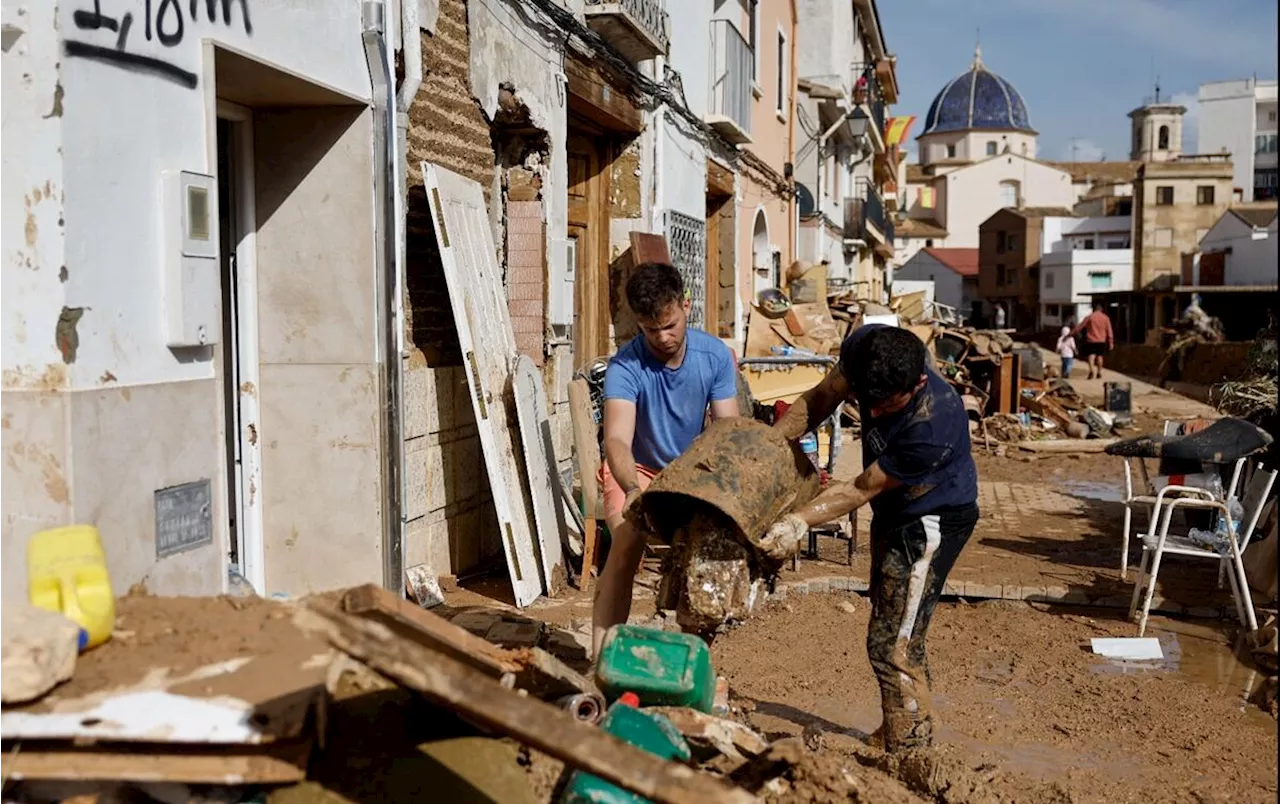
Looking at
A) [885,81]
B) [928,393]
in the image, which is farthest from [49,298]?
[885,81]

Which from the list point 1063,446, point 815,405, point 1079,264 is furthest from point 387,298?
point 1079,264

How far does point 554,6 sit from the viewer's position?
8.41 metres

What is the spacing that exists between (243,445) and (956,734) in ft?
11.5

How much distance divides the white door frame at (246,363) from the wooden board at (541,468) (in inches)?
63.6

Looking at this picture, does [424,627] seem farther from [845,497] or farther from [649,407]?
[649,407]

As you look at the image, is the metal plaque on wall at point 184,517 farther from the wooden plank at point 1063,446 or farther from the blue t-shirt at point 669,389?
the wooden plank at point 1063,446

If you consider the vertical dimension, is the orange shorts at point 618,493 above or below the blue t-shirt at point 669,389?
below

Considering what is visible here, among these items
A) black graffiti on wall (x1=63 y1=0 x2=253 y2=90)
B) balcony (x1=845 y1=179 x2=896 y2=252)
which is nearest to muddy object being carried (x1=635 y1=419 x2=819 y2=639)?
black graffiti on wall (x1=63 y1=0 x2=253 y2=90)

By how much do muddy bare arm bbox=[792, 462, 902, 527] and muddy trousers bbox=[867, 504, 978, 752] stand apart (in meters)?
0.23

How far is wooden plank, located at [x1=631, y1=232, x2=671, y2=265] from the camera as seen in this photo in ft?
33.7

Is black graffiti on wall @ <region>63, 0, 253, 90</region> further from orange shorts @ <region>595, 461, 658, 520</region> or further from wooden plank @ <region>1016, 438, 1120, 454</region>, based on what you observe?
wooden plank @ <region>1016, 438, 1120, 454</region>

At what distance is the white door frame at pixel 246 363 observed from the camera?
18.9 feet

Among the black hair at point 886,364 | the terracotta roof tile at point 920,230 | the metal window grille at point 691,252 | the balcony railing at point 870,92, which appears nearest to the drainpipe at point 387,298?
the black hair at point 886,364

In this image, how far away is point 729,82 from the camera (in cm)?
1400
